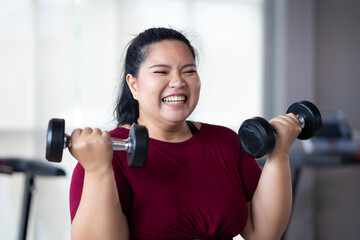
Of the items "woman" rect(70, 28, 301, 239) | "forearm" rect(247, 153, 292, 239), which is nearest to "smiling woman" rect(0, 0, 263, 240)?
"woman" rect(70, 28, 301, 239)

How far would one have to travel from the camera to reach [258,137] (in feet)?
3.17

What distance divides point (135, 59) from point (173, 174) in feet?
1.02

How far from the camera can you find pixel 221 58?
10.2ft

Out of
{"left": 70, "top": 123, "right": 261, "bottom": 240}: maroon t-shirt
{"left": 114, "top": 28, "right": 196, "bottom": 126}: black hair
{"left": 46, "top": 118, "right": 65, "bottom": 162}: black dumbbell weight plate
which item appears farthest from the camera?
{"left": 114, "top": 28, "right": 196, "bottom": 126}: black hair

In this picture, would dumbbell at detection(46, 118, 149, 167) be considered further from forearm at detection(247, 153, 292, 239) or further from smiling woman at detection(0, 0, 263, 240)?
smiling woman at detection(0, 0, 263, 240)

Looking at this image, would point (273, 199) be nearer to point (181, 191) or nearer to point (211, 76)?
point (181, 191)

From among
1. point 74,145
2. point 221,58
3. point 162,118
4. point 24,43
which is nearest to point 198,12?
point 221,58

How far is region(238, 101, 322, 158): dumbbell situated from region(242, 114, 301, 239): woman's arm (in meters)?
0.03

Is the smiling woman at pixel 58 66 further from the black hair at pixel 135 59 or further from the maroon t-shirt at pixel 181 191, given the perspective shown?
the maroon t-shirt at pixel 181 191

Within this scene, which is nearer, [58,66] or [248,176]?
[248,176]

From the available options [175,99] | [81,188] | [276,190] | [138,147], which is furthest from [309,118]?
[81,188]

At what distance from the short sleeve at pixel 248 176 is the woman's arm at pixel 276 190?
0.06ft

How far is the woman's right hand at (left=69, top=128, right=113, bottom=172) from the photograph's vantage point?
33.1 inches

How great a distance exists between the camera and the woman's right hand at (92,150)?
2.76ft
